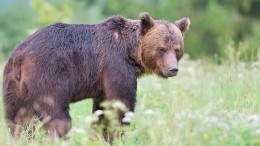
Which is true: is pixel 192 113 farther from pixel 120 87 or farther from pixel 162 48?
pixel 162 48

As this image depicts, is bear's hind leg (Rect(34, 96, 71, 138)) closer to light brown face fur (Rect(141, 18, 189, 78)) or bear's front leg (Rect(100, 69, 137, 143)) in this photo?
bear's front leg (Rect(100, 69, 137, 143))

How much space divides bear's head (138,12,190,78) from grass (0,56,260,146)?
0.41 m

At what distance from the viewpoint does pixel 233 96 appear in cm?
836

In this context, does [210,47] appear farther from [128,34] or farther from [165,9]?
[128,34]

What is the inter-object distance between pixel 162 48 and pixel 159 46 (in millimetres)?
38

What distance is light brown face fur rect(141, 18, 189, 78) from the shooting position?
24.6ft

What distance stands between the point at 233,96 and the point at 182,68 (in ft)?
10.7

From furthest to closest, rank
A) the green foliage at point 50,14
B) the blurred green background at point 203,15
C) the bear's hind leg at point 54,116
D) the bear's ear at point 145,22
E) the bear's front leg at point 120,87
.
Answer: the blurred green background at point 203,15 < the green foliage at point 50,14 < the bear's ear at point 145,22 < the bear's front leg at point 120,87 < the bear's hind leg at point 54,116

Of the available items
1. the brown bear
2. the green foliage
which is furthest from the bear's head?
the green foliage

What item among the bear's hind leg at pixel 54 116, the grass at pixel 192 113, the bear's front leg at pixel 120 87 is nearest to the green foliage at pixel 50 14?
Result: the grass at pixel 192 113

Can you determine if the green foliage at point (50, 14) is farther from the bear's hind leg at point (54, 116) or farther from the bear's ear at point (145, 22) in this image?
the bear's hind leg at point (54, 116)

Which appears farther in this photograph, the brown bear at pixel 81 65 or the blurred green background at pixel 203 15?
the blurred green background at pixel 203 15

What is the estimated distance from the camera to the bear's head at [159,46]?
24.6ft

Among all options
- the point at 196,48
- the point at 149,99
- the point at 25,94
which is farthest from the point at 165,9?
the point at 25,94
